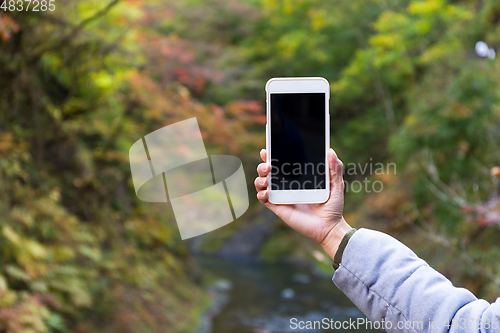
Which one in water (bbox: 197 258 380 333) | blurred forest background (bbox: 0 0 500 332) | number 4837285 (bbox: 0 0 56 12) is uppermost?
number 4837285 (bbox: 0 0 56 12)

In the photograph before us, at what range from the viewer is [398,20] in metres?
9.62

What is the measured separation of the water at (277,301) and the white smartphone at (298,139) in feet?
18.0

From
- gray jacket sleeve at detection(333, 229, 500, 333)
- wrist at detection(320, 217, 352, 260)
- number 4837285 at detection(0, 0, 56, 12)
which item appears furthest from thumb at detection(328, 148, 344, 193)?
number 4837285 at detection(0, 0, 56, 12)

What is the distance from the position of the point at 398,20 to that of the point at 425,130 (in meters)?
3.84

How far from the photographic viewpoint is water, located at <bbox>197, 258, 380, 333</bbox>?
6738 millimetres

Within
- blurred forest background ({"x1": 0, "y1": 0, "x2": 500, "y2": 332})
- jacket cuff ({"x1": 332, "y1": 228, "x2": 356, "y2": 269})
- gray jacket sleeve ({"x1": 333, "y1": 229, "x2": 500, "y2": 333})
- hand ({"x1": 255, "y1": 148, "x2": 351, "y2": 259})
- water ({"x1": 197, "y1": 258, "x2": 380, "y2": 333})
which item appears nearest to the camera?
gray jacket sleeve ({"x1": 333, "y1": 229, "x2": 500, "y2": 333})

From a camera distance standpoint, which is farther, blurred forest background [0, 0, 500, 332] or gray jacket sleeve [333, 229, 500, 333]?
blurred forest background [0, 0, 500, 332]

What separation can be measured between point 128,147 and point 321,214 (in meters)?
5.45

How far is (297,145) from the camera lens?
129 centimetres

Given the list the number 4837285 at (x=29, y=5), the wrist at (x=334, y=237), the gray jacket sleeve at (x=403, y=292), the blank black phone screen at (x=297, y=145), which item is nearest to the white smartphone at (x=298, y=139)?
the blank black phone screen at (x=297, y=145)

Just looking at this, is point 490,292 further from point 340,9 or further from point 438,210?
point 340,9

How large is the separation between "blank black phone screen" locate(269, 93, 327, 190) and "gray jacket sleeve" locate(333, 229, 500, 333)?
0.32 metres

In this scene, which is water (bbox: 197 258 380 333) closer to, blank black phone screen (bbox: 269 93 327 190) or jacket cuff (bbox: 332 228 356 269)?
blank black phone screen (bbox: 269 93 327 190)

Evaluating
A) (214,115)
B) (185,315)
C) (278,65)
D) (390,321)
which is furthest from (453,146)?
(278,65)
